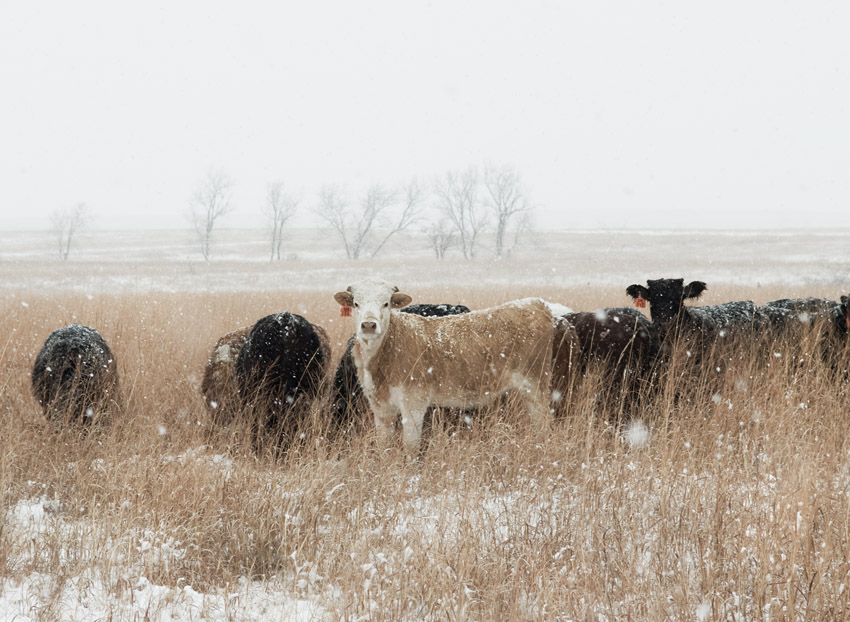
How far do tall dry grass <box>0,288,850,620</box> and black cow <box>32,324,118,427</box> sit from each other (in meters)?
0.23

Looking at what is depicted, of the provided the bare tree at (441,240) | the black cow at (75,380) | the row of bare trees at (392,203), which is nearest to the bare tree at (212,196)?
the row of bare trees at (392,203)

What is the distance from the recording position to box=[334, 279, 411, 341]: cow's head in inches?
188

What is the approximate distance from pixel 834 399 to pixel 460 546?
400cm

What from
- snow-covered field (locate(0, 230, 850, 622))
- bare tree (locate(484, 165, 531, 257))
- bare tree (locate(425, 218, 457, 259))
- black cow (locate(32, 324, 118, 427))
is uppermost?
bare tree (locate(484, 165, 531, 257))

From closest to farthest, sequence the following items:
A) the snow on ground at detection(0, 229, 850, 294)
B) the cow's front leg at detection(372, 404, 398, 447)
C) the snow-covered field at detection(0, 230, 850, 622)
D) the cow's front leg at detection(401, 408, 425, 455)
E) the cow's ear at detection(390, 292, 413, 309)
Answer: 1. the snow-covered field at detection(0, 230, 850, 622)
2. the cow's front leg at detection(401, 408, 425, 455)
3. the cow's front leg at detection(372, 404, 398, 447)
4. the cow's ear at detection(390, 292, 413, 309)
5. the snow on ground at detection(0, 229, 850, 294)

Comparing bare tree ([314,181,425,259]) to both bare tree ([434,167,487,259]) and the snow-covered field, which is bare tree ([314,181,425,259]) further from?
the snow-covered field

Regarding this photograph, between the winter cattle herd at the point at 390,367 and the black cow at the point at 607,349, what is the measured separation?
10 mm

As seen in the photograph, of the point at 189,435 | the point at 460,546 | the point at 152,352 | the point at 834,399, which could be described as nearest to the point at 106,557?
the point at 460,546

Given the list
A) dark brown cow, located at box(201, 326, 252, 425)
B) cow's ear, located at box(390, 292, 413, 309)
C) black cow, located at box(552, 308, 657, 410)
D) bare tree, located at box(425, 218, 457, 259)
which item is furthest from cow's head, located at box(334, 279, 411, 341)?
bare tree, located at box(425, 218, 457, 259)

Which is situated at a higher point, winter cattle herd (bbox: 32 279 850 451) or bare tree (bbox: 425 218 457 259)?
bare tree (bbox: 425 218 457 259)

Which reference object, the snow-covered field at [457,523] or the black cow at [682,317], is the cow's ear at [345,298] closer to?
the snow-covered field at [457,523]

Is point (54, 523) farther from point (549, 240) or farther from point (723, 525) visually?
point (549, 240)

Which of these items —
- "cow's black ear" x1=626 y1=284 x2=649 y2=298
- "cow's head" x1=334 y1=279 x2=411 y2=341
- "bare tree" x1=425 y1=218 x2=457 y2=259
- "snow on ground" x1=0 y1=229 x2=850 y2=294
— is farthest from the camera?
"bare tree" x1=425 y1=218 x2=457 y2=259

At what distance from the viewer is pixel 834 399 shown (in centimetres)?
532
